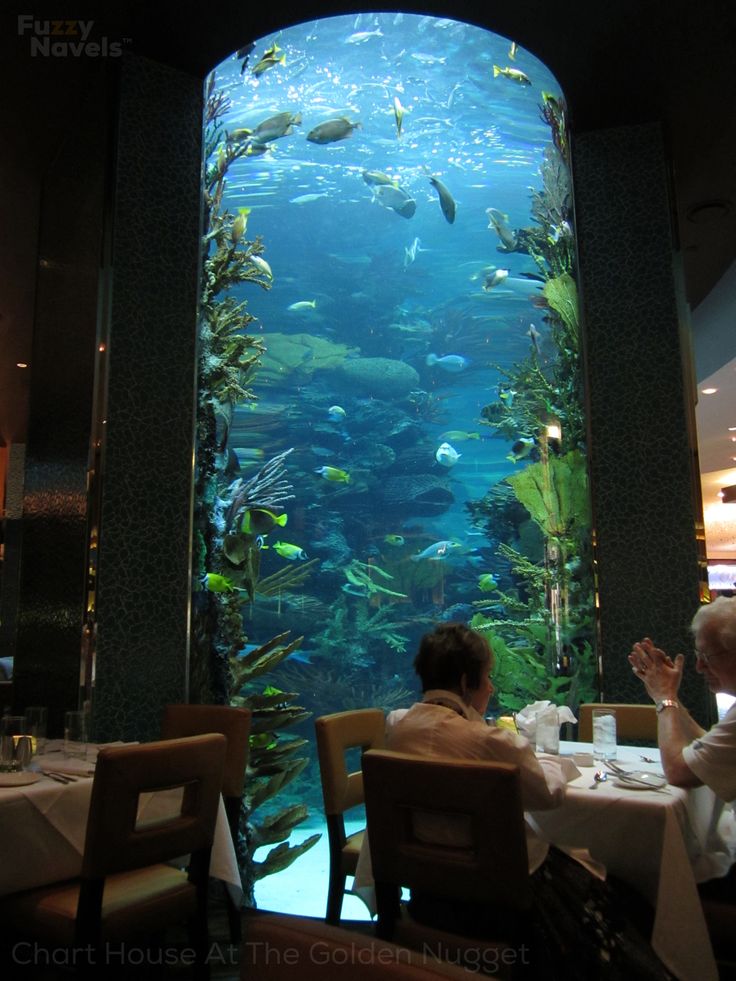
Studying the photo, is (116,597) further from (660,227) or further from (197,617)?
(660,227)

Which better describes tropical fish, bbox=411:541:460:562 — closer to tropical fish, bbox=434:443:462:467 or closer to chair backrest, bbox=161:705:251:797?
tropical fish, bbox=434:443:462:467

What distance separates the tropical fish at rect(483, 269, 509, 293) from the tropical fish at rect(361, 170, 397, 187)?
37.0 inches

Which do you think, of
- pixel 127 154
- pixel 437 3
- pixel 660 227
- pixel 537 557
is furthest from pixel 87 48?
pixel 537 557

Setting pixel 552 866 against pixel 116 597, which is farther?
pixel 116 597

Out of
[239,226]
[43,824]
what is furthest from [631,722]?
[239,226]

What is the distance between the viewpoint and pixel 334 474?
5.19 meters

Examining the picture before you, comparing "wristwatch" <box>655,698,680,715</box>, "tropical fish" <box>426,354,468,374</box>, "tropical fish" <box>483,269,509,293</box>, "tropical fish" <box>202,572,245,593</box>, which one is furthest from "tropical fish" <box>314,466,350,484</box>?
"wristwatch" <box>655,698,680,715</box>

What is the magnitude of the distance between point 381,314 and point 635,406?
2210 millimetres

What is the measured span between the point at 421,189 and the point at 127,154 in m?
2.39

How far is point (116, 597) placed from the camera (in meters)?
3.54

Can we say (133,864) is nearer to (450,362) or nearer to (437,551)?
(437,551)

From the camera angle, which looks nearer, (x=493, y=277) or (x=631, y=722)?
(x=631, y=722)

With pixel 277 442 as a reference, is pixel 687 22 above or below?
above

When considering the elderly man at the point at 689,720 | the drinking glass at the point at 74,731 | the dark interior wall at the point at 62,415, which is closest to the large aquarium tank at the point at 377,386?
the dark interior wall at the point at 62,415
